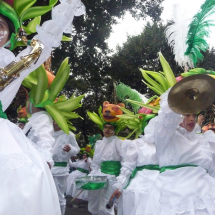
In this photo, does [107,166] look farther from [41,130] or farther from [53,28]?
[53,28]

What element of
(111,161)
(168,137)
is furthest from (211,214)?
(111,161)

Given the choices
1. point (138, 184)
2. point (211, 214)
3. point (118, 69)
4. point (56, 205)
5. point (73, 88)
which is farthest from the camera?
point (118, 69)

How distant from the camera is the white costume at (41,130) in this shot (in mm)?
3249

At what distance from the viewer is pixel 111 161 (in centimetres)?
705

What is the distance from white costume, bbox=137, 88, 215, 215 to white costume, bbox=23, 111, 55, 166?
1038 mm

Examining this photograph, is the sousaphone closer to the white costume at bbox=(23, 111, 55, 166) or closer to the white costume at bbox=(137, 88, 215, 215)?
the white costume at bbox=(137, 88, 215, 215)

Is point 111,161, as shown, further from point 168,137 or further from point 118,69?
point 118,69

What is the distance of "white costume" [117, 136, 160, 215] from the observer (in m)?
4.66

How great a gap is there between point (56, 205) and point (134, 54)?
49.4 ft

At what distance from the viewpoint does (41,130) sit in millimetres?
3410

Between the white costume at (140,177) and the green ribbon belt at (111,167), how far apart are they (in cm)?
179

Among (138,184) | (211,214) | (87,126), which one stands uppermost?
(211,214)

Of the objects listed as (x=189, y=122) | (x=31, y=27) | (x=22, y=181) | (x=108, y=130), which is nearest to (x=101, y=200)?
(x=108, y=130)

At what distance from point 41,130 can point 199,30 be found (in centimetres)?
198
